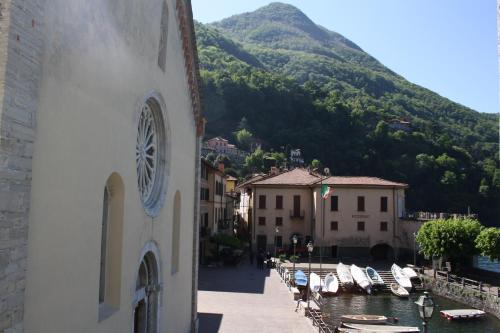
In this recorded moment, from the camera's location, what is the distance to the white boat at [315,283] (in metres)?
34.2

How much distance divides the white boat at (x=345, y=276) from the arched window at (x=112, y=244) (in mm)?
28305

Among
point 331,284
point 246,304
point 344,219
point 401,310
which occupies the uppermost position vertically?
point 344,219

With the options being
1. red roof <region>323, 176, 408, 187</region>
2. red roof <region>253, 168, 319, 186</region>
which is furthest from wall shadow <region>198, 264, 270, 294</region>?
red roof <region>323, 176, 408, 187</region>

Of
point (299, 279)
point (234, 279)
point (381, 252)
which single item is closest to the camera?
point (299, 279)

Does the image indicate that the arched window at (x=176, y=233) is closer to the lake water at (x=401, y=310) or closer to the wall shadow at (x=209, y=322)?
the wall shadow at (x=209, y=322)

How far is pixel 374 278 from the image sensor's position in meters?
37.4

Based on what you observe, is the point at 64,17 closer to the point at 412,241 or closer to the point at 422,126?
the point at 412,241

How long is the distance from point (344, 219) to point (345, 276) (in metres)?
10.3

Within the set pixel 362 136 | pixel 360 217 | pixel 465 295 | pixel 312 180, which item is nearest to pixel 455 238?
pixel 465 295

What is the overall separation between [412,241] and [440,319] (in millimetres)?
15834

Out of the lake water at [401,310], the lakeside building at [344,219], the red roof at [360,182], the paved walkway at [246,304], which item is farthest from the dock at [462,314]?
the red roof at [360,182]

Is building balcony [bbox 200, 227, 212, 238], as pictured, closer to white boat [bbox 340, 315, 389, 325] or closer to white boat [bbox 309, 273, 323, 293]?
white boat [bbox 309, 273, 323, 293]

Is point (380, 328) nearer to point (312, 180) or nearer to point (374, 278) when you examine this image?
point (374, 278)

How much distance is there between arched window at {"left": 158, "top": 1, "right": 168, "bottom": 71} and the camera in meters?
13.8
